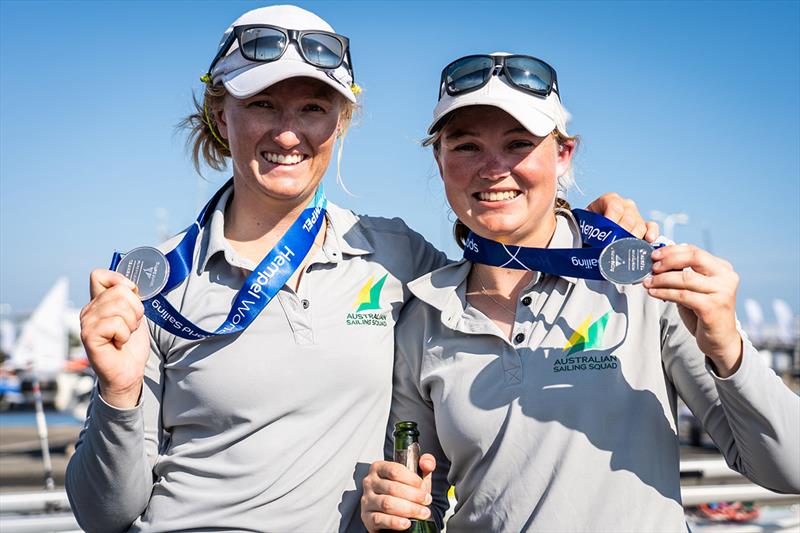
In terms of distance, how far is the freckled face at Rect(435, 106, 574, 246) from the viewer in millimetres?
2854

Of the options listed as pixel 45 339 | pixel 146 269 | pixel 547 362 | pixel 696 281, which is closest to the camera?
pixel 696 281

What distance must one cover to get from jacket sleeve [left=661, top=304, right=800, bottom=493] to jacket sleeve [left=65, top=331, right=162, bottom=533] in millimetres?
2025

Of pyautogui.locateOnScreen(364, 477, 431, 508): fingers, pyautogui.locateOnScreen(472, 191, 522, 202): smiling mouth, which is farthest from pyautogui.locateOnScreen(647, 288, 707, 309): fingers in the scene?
pyautogui.locateOnScreen(364, 477, 431, 508): fingers

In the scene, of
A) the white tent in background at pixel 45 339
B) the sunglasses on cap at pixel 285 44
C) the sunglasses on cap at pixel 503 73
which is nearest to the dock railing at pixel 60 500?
the sunglasses on cap at pixel 503 73

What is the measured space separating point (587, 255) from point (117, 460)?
190 cm

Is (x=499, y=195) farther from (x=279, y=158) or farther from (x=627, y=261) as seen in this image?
(x=279, y=158)

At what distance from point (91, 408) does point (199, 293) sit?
0.61 metres

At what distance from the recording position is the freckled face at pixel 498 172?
2.85m

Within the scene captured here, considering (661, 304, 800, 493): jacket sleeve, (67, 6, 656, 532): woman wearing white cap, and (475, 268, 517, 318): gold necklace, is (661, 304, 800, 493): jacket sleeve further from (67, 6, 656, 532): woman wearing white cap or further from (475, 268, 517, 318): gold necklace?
(67, 6, 656, 532): woman wearing white cap

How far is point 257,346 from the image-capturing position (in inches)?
116

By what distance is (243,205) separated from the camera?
329 cm

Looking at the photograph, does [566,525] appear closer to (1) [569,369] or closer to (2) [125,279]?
(1) [569,369]

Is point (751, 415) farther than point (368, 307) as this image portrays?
No

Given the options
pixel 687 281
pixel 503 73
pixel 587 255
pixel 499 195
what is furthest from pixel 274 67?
pixel 687 281
